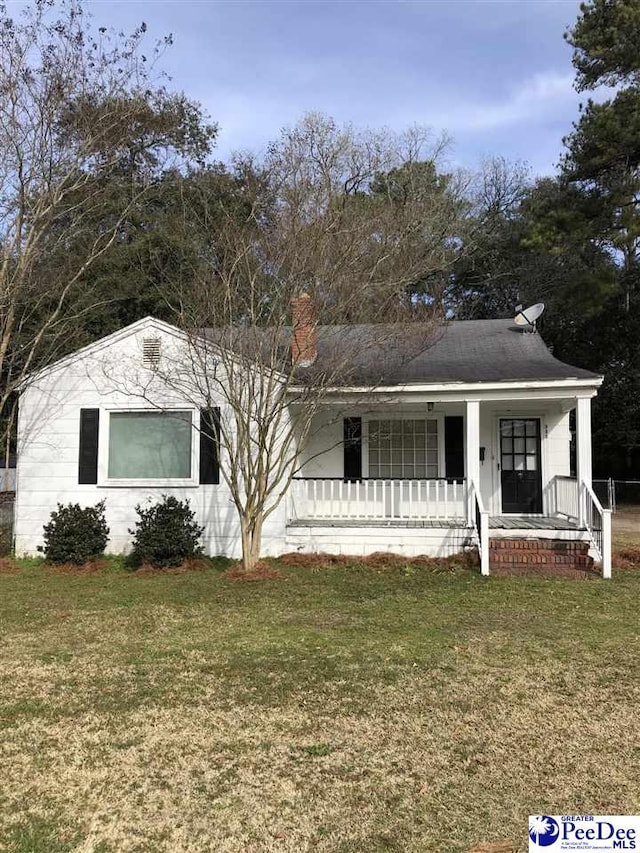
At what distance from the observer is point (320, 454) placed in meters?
10.6

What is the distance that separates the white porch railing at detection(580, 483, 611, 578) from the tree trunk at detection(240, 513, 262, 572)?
483 cm

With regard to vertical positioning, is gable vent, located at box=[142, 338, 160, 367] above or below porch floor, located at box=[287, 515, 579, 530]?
above

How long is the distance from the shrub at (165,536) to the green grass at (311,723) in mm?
2270

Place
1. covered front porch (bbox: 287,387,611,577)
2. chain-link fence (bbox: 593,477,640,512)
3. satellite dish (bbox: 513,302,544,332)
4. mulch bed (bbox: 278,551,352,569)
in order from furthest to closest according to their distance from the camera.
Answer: chain-link fence (bbox: 593,477,640,512) → satellite dish (bbox: 513,302,544,332) → covered front porch (bbox: 287,387,611,577) → mulch bed (bbox: 278,551,352,569)

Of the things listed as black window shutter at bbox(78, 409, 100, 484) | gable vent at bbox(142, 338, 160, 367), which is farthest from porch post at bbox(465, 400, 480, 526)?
black window shutter at bbox(78, 409, 100, 484)

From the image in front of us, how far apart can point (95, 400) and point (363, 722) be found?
8144mm

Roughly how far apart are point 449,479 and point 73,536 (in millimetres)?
6084

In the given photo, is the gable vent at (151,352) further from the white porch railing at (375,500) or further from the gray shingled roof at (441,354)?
the white porch railing at (375,500)

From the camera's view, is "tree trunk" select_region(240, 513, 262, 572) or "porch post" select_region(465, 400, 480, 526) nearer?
"tree trunk" select_region(240, 513, 262, 572)

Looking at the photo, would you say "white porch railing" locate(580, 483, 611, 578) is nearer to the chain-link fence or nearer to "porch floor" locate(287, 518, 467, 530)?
"porch floor" locate(287, 518, 467, 530)

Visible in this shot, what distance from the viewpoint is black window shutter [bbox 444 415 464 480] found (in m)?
11.5

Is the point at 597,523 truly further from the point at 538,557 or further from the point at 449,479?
the point at 449,479

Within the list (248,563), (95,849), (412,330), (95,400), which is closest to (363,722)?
(95,849)

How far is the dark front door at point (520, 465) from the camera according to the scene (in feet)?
38.4
